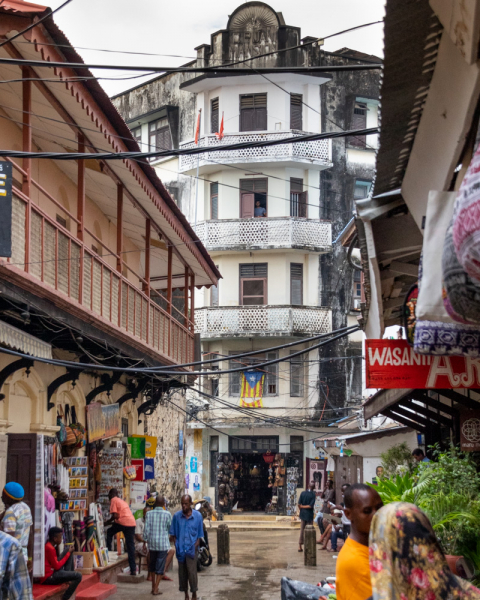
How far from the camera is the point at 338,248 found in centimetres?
3809

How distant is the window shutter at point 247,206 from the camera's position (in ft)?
123

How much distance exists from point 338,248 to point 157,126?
10636 mm

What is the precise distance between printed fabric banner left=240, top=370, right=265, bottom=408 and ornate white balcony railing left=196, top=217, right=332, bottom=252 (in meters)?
5.62

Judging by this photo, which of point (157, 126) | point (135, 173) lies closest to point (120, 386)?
point (135, 173)

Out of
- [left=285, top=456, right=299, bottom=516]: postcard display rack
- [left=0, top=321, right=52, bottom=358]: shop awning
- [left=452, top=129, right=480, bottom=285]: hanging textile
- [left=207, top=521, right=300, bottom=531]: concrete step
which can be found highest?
[left=0, top=321, right=52, bottom=358]: shop awning

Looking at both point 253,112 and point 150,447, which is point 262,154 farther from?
point 150,447

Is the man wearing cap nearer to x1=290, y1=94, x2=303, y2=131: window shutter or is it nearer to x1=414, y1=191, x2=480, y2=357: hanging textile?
x1=414, y1=191, x2=480, y2=357: hanging textile

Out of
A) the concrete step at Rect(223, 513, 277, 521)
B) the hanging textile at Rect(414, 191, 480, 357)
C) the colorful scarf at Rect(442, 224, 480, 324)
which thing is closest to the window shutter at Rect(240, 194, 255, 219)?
the concrete step at Rect(223, 513, 277, 521)

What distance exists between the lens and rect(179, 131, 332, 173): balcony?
119 feet

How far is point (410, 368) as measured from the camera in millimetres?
8414

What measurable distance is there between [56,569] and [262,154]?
26.6 meters

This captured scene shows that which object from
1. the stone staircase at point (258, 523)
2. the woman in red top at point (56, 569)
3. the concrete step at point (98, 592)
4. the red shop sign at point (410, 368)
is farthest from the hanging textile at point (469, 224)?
the stone staircase at point (258, 523)

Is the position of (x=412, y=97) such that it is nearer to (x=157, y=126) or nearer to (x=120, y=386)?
(x=120, y=386)

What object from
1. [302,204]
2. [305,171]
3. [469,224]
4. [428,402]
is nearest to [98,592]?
[428,402]
